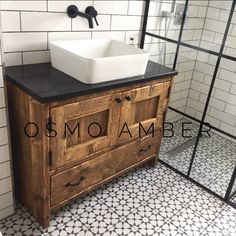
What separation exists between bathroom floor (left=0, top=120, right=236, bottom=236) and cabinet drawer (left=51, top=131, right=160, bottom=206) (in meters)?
0.16

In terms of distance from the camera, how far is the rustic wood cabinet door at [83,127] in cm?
128

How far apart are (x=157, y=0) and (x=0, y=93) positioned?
4.41ft

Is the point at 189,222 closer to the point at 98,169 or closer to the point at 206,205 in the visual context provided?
the point at 206,205

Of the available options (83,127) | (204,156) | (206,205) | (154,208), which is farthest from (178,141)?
(83,127)

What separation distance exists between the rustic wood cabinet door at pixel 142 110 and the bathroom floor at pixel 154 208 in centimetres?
40

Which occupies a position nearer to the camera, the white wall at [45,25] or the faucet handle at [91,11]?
the white wall at [45,25]

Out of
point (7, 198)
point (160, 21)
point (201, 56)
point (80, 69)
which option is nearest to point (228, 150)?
point (201, 56)

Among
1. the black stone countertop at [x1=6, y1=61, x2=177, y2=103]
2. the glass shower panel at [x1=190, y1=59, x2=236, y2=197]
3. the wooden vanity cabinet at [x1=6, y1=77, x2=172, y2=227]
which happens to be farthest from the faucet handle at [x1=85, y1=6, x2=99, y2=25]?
the glass shower panel at [x1=190, y1=59, x2=236, y2=197]

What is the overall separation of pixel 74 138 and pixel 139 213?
2.20 feet

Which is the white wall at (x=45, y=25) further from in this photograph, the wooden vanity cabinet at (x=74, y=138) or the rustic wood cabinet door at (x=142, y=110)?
the rustic wood cabinet door at (x=142, y=110)

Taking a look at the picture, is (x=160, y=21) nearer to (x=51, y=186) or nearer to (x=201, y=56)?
(x=201, y=56)

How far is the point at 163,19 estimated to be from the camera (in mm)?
2094

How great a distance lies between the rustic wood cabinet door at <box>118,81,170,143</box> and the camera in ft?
5.14

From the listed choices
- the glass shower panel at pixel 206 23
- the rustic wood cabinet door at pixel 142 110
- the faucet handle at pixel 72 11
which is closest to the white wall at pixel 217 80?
the glass shower panel at pixel 206 23
